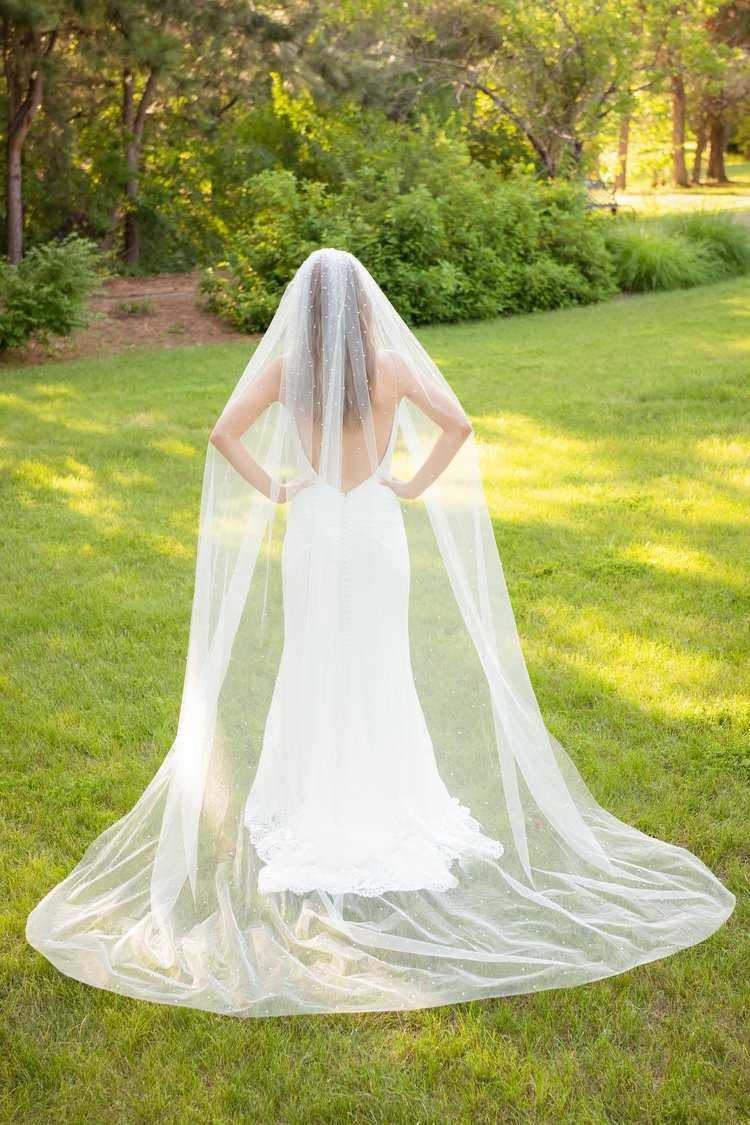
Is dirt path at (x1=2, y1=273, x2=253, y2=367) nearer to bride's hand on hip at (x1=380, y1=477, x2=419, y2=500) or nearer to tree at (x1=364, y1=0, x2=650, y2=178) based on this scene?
tree at (x1=364, y1=0, x2=650, y2=178)

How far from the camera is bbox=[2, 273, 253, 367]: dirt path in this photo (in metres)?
12.8

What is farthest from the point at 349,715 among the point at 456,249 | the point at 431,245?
the point at 456,249

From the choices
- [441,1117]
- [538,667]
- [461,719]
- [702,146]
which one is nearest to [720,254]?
[538,667]

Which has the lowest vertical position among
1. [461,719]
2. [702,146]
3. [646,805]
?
[646,805]

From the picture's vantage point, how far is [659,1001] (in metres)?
3.06

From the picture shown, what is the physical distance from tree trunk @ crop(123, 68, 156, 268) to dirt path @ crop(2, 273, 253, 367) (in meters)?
1.93

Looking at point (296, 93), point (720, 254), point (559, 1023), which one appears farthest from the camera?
point (720, 254)

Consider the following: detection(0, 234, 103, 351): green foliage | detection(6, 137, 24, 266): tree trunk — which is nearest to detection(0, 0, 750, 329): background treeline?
detection(6, 137, 24, 266): tree trunk

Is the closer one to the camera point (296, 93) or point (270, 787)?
point (270, 787)

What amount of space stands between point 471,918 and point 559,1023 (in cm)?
52

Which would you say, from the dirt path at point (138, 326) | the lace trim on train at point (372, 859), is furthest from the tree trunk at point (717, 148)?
the lace trim on train at point (372, 859)

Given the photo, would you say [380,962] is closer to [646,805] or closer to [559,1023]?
[559,1023]

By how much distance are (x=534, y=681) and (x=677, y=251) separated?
527 inches

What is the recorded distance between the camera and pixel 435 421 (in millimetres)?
3688
